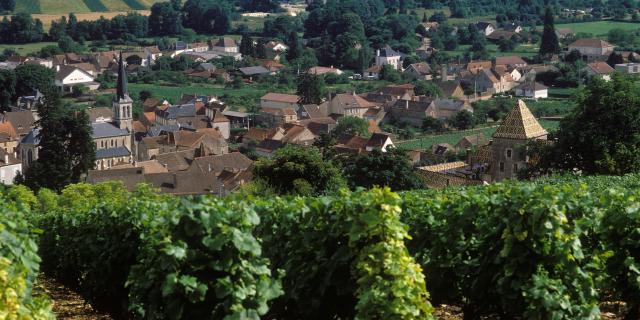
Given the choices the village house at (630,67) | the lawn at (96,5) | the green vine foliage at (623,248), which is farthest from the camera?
the lawn at (96,5)

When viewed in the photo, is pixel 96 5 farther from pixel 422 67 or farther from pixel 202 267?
pixel 202 267

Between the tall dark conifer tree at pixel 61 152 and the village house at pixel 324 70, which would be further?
the village house at pixel 324 70

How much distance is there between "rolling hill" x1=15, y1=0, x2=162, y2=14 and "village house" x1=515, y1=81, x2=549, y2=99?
268 ft

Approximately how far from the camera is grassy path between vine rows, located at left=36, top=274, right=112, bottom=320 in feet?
43.4

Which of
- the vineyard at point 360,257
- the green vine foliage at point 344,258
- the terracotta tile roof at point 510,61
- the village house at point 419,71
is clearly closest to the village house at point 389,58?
the village house at point 419,71

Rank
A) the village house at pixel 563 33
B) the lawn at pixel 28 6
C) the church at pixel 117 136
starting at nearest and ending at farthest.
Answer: the church at pixel 117 136 < the village house at pixel 563 33 < the lawn at pixel 28 6

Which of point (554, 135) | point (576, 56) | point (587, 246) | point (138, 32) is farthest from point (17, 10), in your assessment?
point (587, 246)

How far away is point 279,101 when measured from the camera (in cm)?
8762

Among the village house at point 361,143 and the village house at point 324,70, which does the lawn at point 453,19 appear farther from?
the village house at point 361,143

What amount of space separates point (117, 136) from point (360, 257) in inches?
2296

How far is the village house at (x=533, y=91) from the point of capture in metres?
92.9

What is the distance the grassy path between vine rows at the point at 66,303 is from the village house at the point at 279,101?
69.7m

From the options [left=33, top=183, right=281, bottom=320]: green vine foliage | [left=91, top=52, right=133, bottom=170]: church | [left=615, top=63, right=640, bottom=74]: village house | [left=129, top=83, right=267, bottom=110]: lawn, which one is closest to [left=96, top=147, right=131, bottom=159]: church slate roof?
[left=91, top=52, right=133, bottom=170]: church

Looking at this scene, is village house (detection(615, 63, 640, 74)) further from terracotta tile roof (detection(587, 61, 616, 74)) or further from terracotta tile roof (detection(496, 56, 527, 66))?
terracotta tile roof (detection(496, 56, 527, 66))
